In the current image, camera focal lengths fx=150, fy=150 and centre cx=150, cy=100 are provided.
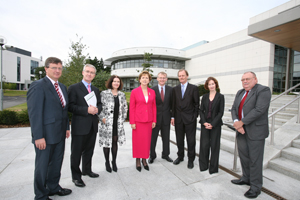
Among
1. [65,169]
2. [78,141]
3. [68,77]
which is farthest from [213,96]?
[68,77]

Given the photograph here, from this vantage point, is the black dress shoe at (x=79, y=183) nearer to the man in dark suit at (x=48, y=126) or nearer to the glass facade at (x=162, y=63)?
the man in dark suit at (x=48, y=126)

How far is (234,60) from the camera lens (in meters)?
19.2

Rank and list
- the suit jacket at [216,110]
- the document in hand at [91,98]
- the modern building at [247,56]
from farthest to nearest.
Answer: the modern building at [247,56], the suit jacket at [216,110], the document in hand at [91,98]

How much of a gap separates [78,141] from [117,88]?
1297 mm

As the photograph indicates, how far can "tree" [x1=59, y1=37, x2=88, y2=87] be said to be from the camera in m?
9.62

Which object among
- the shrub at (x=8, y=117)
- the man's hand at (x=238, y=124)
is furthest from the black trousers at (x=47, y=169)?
the shrub at (x=8, y=117)

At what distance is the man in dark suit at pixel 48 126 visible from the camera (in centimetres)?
201

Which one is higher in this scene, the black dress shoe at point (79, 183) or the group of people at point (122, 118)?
the group of people at point (122, 118)

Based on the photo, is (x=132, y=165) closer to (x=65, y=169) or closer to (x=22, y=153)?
(x=65, y=169)

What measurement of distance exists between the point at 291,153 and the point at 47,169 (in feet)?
16.1

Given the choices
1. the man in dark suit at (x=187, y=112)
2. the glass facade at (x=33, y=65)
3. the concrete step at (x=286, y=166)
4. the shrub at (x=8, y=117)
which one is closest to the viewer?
the concrete step at (x=286, y=166)

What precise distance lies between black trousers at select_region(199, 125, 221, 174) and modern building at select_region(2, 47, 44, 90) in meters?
63.9

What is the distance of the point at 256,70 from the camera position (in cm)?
1669

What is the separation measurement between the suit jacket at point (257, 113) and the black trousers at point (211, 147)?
662mm
